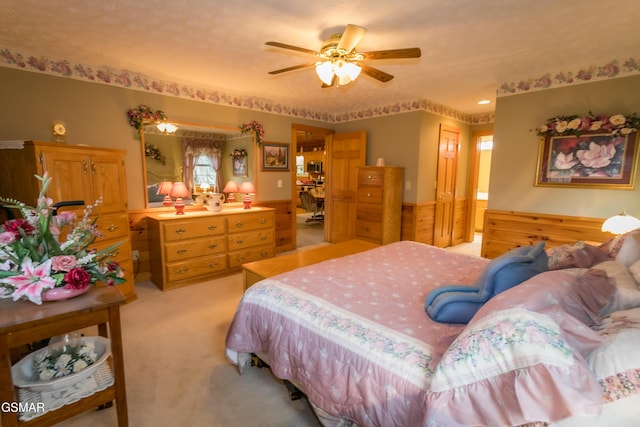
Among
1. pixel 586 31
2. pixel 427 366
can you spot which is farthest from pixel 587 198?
pixel 427 366

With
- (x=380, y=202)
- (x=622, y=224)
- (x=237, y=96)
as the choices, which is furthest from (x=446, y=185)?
(x=237, y=96)

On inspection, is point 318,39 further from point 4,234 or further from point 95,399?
point 95,399

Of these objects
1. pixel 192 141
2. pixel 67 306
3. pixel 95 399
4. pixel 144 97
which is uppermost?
pixel 144 97

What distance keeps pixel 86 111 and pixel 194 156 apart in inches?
45.6

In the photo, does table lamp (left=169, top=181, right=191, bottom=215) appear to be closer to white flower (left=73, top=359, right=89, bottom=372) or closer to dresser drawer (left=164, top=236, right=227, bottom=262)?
dresser drawer (left=164, top=236, right=227, bottom=262)

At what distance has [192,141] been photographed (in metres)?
3.84

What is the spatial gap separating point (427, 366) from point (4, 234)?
5.78ft

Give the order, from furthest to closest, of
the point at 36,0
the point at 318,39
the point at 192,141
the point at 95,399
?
the point at 192,141
the point at 318,39
the point at 36,0
the point at 95,399

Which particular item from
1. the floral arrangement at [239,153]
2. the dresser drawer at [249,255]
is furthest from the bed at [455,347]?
the floral arrangement at [239,153]

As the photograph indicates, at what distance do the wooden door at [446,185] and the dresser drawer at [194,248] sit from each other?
3.43 metres

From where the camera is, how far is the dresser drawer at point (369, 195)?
451cm

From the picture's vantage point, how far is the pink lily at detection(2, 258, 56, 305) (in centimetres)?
117

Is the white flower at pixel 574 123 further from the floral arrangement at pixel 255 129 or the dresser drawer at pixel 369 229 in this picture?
the floral arrangement at pixel 255 129

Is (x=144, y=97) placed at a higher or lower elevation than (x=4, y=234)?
higher
